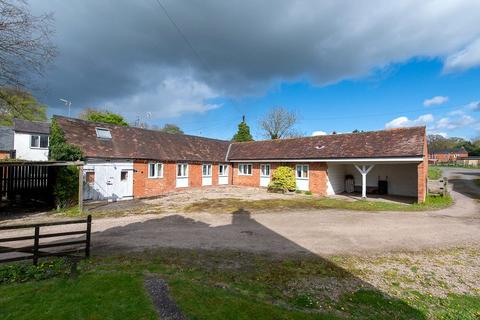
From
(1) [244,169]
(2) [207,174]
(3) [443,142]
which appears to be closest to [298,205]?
(1) [244,169]

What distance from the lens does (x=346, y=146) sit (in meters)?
20.0

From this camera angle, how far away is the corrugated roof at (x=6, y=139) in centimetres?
2970

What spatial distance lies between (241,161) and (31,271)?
21.1m

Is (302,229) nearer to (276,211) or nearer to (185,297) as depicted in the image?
(276,211)

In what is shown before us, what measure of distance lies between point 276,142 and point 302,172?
580cm

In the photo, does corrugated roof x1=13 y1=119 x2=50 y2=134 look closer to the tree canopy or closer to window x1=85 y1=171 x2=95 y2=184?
window x1=85 y1=171 x2=95 y2=184

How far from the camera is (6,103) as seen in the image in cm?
1002

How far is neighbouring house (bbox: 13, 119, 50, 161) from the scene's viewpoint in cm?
2743

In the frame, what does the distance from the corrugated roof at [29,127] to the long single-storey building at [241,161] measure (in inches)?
583

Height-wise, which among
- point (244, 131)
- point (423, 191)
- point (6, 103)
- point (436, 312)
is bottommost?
point (436, 312)

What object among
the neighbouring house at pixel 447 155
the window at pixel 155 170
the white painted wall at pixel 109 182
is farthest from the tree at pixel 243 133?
the neighbouring house at pixel 447 155

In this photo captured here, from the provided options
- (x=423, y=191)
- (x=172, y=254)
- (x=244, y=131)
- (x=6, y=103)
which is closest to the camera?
(x=172, y=254)

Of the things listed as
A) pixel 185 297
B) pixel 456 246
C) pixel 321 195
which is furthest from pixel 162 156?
pixel 456 246

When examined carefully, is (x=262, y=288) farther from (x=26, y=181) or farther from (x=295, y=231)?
(x=26, y=181)
